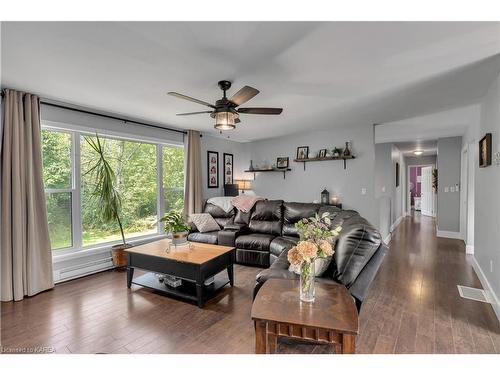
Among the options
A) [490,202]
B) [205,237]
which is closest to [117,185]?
[205,237]

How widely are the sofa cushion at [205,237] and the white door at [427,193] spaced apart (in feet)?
28.1

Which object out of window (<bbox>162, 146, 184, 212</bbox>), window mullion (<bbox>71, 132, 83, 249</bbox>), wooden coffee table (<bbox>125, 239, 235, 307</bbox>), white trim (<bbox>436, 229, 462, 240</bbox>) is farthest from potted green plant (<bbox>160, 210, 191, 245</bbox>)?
white trim (<bbox>436, 229, 462, 240</bbox>)

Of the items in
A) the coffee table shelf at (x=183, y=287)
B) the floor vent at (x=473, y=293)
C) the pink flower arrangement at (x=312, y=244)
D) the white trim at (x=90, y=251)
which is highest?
the pink flower arrangement at (x=312, y=244)

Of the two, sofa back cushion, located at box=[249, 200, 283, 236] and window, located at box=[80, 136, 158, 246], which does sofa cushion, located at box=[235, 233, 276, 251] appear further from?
window, located at box=[80, 136, 158, 246]

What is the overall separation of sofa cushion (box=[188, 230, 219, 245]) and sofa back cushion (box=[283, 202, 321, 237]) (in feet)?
3.91

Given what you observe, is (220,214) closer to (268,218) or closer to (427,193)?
(268,218)

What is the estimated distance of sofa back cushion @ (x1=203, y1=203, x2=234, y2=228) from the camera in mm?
4770

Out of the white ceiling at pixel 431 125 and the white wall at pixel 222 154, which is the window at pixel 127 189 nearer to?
the white wall at pixel 222 154

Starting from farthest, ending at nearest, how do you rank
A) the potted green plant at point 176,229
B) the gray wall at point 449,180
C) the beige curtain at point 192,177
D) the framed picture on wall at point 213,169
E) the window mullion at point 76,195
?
1. the gray wall at point 449,180
2. the framed picture on wall at point 213,169
3. the beige curtain at point 192,177
4. the window mullion at point 76,195
5. the potted green plant at point 176,229

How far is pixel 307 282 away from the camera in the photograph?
5.19 ft

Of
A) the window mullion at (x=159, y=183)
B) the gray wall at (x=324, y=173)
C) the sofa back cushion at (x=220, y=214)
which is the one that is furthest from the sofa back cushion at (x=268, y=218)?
the window mullion at (x=159, y=183)

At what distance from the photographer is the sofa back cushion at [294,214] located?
4047 millimetres
